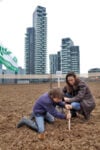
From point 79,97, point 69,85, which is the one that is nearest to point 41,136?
point 79,97

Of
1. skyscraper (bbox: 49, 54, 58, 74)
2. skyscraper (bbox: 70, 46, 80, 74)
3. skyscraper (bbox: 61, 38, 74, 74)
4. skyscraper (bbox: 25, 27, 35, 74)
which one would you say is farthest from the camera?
skyscraper (bbox: 25, 27, 35, 74)

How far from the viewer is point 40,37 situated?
58344mm

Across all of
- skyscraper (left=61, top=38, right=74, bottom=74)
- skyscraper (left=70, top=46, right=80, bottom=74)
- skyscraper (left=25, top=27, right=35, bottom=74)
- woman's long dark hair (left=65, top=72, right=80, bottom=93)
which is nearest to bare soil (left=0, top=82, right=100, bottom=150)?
woman's long dark hair (left=65, top=72, right=80, bottom=93)

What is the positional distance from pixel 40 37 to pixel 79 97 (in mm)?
53225

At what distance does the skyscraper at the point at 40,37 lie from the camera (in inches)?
2221

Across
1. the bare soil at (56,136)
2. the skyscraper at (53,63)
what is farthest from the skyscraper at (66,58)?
the bare soil at (56,136)

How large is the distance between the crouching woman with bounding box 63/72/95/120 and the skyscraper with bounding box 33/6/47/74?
4941cm

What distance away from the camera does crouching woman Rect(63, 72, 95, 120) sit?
570cm

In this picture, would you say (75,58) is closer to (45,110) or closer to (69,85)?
(69,85)

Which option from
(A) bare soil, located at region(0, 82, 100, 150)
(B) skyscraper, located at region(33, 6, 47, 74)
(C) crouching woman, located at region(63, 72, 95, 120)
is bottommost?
(A) bare soil, located at region(0, 82, 100, 150)

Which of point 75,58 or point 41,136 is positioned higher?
point 75,58

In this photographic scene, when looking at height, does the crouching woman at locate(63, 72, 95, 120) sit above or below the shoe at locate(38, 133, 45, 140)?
above

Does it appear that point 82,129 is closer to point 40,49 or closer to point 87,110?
point 87,110

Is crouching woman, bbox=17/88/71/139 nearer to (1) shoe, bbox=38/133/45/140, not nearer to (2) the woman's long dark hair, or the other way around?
(1) shoe, bbox=38/133/45/140
